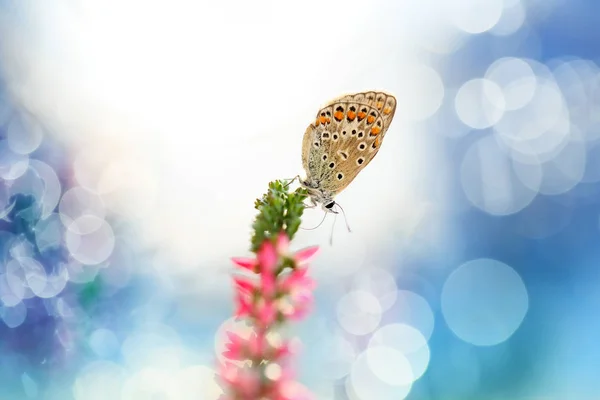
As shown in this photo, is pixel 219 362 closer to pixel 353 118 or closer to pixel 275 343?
pixel 275 343

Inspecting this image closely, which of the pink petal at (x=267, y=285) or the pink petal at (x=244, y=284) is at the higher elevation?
the pink petal at (x=267, y=285)

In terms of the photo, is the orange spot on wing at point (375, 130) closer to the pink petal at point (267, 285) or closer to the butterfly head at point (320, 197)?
the butterfly head at point (320, 197)

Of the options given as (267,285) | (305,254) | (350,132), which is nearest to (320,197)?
(350,132)

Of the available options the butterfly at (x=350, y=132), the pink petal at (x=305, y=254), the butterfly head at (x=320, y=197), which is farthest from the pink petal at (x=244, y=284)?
the butterfly at (x=350, y=132)

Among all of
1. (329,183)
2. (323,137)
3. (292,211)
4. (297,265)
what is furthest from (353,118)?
(297,265)

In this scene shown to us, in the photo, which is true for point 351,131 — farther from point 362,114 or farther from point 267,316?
point 267,316

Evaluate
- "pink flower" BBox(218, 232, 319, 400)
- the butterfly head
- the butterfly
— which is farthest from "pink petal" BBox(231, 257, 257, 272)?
the butterfly
